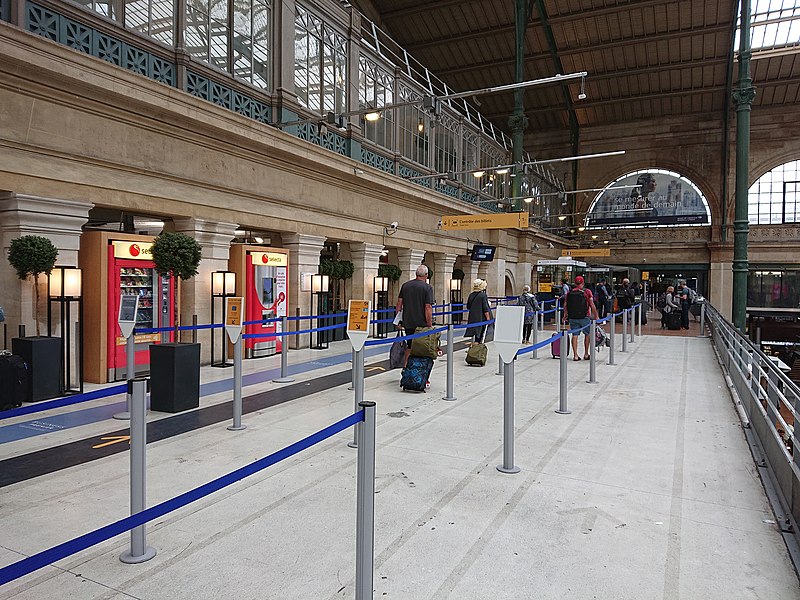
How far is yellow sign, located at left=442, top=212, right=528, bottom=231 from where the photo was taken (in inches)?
689

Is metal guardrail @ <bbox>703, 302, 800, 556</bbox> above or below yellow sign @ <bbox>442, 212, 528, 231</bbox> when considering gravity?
below

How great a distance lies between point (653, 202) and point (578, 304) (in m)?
34.1

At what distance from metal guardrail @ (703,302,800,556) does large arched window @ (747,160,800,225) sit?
37037mm

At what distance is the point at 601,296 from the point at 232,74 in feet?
49.6

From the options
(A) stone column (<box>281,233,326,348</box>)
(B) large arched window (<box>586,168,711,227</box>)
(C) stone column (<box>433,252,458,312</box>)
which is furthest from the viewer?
(B) large arched window (<box>586,168,711,227</box>)

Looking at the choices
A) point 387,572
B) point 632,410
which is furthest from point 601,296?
point 387,572

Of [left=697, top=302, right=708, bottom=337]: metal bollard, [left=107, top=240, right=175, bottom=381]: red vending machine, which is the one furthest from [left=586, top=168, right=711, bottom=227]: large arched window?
[left=107, top=240, right=175, bottom=381]: red vending machine

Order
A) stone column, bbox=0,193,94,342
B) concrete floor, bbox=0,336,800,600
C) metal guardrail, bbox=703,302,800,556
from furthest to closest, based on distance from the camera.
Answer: stone column, bbox=0,193,94,342 < metal guardrail, bbox=703,302,800,556 < concrete floor, bbox=0,336,800,600

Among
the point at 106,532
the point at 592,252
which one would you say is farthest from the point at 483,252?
the point at 106,532

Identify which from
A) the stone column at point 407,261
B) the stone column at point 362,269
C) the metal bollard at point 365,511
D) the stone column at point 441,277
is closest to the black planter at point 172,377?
the metal bollard at point 365,511

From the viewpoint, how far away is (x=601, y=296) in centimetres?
2022

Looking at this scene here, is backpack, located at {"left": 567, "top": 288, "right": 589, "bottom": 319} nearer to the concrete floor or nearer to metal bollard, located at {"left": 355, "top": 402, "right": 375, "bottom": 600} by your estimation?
the concrete floor

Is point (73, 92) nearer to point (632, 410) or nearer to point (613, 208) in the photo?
point (632, 410)

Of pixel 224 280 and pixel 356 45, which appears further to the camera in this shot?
pixel 356 45
